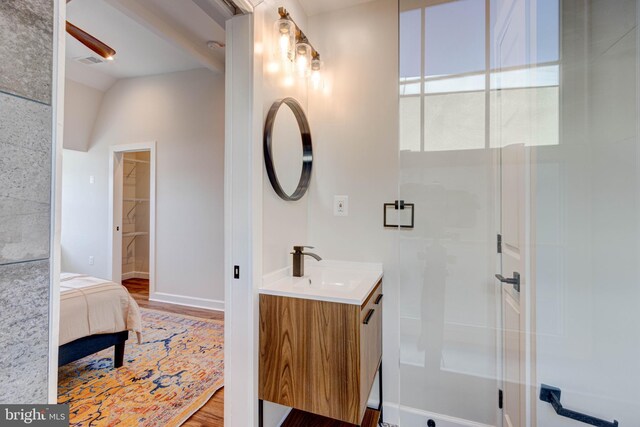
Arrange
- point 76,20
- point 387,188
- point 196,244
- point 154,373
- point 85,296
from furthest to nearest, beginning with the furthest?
1. point 196,244
2. point 76,20
3. point 154,373
4. point 85,296
5. point 387,188

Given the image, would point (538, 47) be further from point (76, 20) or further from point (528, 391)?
point (76, 20)

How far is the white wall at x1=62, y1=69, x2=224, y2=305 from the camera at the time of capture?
11.2 ft

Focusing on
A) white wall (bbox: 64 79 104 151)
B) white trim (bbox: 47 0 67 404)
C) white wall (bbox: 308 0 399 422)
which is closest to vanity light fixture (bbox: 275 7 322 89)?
white wall (bbox: 308 0 399 422)

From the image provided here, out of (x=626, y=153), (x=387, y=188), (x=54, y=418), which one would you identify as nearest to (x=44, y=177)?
(x=54, y=418)

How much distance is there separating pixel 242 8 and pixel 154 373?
8.07 ft

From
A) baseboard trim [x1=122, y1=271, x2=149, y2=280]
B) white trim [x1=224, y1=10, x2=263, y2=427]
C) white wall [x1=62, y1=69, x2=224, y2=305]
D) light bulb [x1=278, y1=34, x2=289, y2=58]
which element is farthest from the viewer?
baseboard trim [x1=122, y1=271, x2=149, y2=280]

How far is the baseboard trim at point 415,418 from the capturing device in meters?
1.69

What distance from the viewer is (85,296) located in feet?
6.57

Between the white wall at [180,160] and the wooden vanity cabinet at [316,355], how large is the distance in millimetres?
2165

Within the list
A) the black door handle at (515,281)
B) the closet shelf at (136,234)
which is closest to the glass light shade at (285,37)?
the black door handle at (515,281)

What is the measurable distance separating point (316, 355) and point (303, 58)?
1.65m

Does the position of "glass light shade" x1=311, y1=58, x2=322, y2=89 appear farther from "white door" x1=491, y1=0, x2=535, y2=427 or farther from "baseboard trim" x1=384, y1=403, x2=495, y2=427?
"baseboard trim" x1=384, y1=403, x2=495, y2=427

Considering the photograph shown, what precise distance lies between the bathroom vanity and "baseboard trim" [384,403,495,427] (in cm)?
53

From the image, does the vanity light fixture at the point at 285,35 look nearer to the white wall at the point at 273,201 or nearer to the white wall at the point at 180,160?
the white wall at the point at 273,201
